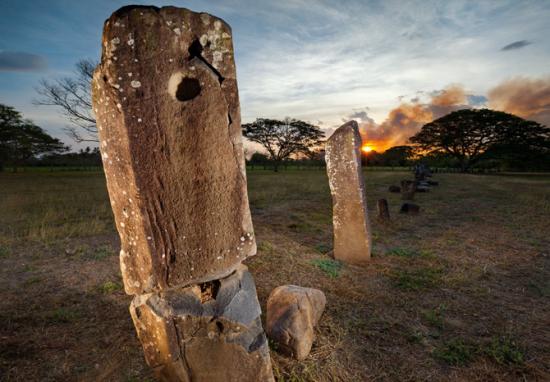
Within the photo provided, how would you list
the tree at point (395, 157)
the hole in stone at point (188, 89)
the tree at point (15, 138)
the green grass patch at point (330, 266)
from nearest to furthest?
the hole in stone at point (188, 89) → the green grass patch at point (330, 266) → the tree at point (15, 138) → the tree at point (395, 157)

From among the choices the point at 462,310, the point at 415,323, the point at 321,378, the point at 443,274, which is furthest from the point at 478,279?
the point at 321,378

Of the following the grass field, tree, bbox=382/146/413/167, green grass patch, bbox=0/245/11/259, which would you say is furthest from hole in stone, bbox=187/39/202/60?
tree, bbox=382/146/413/167

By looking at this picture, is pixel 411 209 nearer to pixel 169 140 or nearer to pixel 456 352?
pixel 456 352

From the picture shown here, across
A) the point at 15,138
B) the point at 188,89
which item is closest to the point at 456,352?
the point at 188,89

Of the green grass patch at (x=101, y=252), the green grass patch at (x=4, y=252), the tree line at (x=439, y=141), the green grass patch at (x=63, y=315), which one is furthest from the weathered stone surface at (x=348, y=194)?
the tree line at (x=439, y=141)

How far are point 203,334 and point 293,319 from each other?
113 cm

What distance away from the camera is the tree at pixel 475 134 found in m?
Result: 34.1

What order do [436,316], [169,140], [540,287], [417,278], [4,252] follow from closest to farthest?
[169,140], [436,316], [540,287], [417,278], [4,252]

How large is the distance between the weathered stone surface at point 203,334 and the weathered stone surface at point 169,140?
0.56 ft

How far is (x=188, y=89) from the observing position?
6.97ft

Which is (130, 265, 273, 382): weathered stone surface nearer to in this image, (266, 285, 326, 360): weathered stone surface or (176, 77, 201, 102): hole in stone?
(266, 285, 326, 360): weathered stone surface

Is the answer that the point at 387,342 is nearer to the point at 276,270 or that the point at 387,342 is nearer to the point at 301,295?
the point at 301,295

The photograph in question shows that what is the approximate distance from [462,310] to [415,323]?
888 millimetres

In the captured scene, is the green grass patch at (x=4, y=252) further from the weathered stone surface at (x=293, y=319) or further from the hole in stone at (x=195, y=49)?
the hole in stone at (x=195, y=49)
